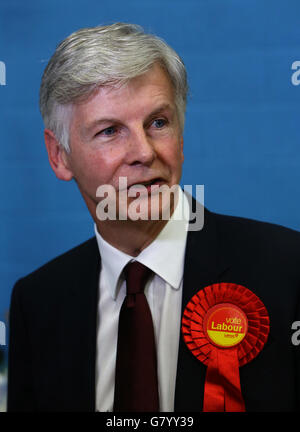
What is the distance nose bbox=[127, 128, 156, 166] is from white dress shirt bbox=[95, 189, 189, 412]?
8.2 inches

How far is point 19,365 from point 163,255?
21.0 inches

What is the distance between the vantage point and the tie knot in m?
1.41

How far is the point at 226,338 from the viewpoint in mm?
1344

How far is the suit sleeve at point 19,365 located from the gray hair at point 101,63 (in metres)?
0.53

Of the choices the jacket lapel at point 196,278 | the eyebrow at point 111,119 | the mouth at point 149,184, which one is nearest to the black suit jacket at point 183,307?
the jacket lapel at point 196,278

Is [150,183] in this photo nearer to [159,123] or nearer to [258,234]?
[159,123]

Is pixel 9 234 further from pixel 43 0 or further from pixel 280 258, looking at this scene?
pixel 280 258

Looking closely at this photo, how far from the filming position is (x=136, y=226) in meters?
1.45

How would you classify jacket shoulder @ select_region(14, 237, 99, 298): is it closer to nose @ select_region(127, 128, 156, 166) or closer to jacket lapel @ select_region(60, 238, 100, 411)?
jacket lapel @ select_region(60, 238, 100, 411)

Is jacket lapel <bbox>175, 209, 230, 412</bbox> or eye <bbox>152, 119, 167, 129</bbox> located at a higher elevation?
eye <bbox>152, 119, 167, 129</bbox>

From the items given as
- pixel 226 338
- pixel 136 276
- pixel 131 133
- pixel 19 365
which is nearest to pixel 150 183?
pixel 131 133

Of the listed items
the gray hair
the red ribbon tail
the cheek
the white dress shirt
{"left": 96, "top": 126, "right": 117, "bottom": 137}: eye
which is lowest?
the red ribbon tail

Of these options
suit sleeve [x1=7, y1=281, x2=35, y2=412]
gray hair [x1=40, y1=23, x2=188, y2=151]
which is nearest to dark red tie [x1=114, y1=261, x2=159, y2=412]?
suit sleeve [x1=7, y1=281, x2=35, y2=412]

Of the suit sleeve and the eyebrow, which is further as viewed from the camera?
the suit sleeve
